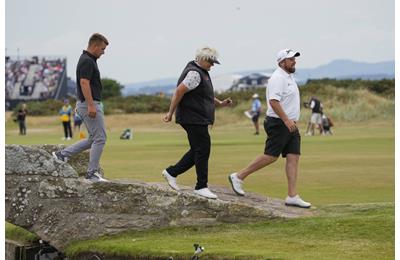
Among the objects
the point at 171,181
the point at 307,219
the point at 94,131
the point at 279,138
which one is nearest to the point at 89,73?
the point at 94,131

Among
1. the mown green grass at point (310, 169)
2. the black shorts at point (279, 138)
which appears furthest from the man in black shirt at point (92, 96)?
the mown green grass at point (310, 169)

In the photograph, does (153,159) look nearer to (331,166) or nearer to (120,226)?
(331,166)

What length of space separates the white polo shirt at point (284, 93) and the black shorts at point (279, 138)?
11cm

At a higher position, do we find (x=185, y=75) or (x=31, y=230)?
(x=185, y=75)

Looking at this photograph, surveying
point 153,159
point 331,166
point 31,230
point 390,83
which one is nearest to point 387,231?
point 31,230

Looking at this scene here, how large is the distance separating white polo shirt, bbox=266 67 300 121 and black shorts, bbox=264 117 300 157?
11cm

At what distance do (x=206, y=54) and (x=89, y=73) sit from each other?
4.43ft

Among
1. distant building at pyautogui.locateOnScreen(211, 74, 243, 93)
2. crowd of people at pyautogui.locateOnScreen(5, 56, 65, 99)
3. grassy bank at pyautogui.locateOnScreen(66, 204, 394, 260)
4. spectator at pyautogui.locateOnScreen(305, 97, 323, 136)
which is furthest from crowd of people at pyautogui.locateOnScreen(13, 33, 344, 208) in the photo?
crowd of people at pyautogui.locateOnScreen(5, 56, 65, 99)

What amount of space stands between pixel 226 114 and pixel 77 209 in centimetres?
5447

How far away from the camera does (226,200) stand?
11.2 m

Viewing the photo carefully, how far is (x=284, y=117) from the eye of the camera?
11.3 m

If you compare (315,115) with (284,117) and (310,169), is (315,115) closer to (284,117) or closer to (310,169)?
(310,169)

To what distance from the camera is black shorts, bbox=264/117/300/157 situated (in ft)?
37.9

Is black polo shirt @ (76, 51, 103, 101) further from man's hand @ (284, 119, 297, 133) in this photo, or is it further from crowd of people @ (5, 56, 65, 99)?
crowd of people @ (5, 56, 65, 99)
